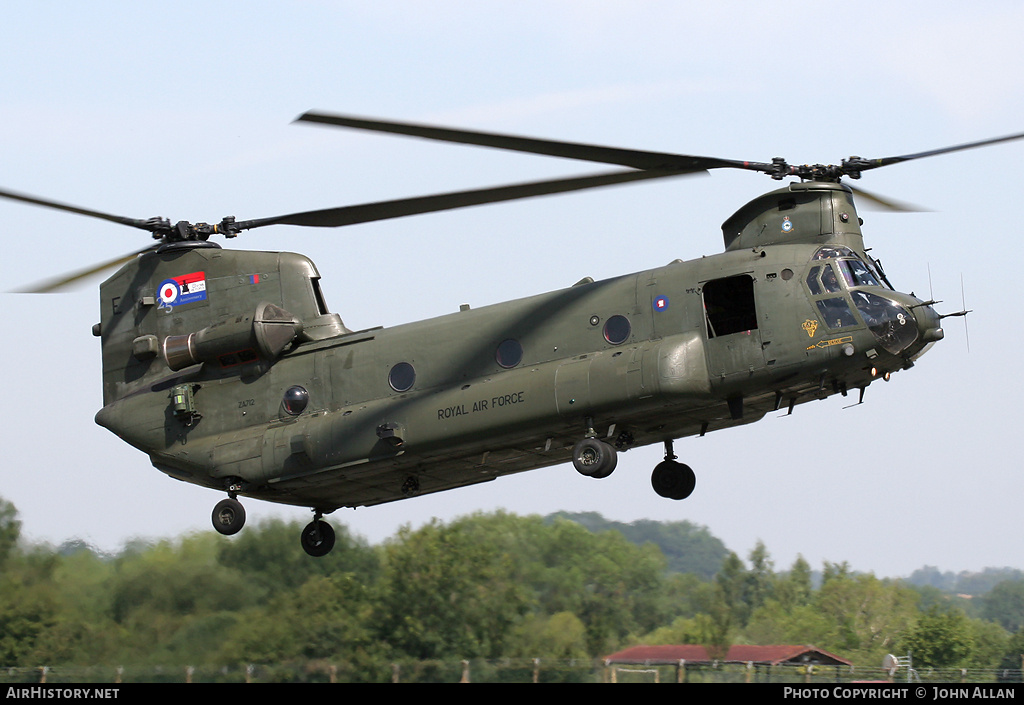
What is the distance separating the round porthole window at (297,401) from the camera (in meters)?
17.8

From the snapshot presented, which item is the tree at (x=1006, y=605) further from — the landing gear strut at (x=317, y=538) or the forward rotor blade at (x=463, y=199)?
the forward rotor blade at (x=463, y=199)

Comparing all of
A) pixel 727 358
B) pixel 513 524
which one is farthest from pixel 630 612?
pixel 727 358

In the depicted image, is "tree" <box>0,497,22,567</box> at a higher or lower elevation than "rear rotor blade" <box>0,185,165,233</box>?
lower

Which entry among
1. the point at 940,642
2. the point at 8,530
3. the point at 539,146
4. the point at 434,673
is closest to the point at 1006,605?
the point at 940,642

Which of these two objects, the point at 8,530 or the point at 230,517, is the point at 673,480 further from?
the point at 8,530

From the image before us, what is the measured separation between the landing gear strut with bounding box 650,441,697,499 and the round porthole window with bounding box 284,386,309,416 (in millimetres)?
4962

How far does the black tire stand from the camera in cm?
1744

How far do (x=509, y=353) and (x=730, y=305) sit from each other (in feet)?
9.71

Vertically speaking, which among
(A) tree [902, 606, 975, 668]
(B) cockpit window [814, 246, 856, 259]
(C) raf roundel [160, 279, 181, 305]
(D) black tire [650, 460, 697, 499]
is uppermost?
(C) raf roundel [160, 279, 181, 305]

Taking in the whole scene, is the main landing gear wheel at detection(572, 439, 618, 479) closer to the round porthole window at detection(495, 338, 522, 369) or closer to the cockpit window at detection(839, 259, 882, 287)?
the round porthole window at detection(495, 338, 522, 369)

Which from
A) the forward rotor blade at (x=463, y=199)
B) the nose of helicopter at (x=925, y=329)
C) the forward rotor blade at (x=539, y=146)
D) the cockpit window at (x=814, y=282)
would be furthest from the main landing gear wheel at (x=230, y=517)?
the nose of helicopter at (x=925, y=329)

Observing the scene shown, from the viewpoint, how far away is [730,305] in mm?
15555

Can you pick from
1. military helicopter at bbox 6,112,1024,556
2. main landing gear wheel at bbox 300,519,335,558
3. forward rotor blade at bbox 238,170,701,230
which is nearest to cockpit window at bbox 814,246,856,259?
military helicopter at bbox 6,112,1024,556

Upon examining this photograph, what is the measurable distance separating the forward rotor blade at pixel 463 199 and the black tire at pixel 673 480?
4.36 meters
